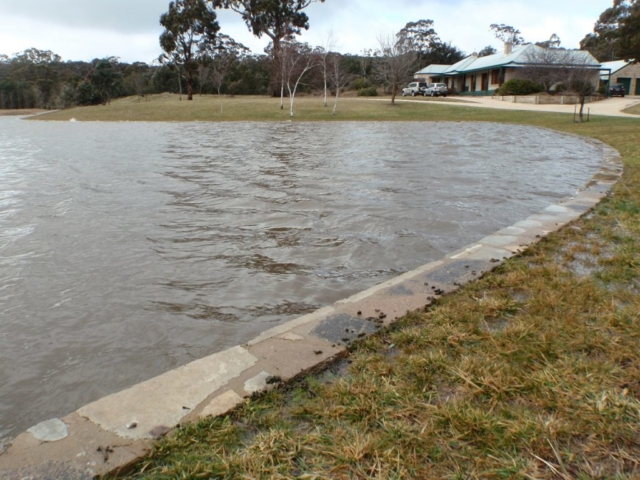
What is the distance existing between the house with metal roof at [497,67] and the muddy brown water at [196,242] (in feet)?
118

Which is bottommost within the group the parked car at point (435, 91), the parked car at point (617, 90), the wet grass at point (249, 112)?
the wet grass at point (249, 112)

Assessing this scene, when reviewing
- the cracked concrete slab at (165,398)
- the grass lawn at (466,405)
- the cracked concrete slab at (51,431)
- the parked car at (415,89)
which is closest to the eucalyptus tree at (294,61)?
the parked car at (415,89)

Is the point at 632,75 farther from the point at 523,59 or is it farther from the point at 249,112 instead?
the point at 249,112

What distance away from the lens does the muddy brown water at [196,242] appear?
3.27 meters

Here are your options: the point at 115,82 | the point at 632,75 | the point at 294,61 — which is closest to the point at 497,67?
the point at 632,75

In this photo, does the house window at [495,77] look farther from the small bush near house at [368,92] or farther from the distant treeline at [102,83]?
the distant treeline at [102,83]

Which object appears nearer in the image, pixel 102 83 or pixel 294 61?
pixel 294 61

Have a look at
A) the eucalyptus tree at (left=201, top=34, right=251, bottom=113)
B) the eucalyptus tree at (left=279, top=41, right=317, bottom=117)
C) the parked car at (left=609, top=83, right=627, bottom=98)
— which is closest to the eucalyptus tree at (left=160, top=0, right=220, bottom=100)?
the eucalyptus tree at (left=201, top=34, right=251, bottom=113)

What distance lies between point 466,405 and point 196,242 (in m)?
4.04

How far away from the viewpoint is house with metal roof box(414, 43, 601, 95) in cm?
4341

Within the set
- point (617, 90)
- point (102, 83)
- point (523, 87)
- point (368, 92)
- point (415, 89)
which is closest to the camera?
point (523, 87)

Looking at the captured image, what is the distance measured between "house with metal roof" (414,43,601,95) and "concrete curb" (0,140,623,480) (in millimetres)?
44091

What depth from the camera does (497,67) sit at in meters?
47.5

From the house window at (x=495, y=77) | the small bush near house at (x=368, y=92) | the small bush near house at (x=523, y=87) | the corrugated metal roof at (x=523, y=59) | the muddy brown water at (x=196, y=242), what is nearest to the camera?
the muddy brown water at (x=196, y=242)
